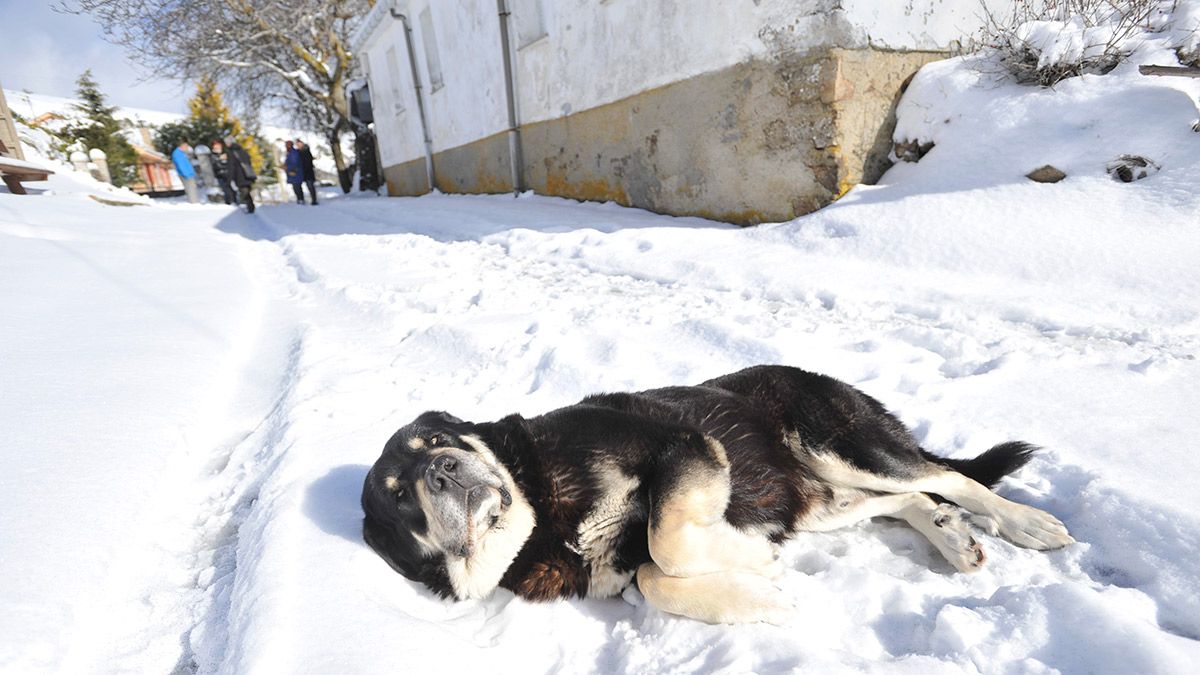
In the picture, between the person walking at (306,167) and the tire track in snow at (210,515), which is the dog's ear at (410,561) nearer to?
the tire track in snow at (210,515)

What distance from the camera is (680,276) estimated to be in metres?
4.82

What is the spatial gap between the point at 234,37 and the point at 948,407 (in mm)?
24454

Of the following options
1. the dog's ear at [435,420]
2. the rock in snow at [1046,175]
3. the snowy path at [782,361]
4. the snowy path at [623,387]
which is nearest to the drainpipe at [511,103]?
the snowy path at [623,387]

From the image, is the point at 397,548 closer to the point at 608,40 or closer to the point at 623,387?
the point at 623,387

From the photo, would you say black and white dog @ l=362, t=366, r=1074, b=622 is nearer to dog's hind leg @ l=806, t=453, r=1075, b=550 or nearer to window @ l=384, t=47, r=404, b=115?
dog's hind leg @ l=806, t=453, r=1075, b=550

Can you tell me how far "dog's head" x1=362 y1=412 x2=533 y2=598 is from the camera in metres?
1.78

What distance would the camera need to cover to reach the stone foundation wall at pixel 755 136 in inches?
200

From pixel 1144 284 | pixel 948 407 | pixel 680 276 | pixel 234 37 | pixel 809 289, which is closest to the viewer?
pixel 948 407

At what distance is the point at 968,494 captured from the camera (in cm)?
195

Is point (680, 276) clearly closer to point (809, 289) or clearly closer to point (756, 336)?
point (809, 289)

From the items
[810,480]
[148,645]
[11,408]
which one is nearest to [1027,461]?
[810,480]

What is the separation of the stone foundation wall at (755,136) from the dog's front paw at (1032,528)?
13.0 ft

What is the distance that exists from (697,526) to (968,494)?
102cm

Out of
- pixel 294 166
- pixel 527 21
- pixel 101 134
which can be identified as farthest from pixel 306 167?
pixel 101 134
